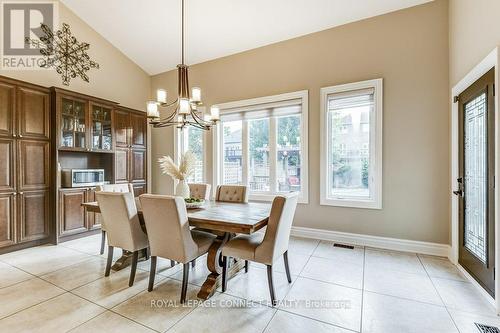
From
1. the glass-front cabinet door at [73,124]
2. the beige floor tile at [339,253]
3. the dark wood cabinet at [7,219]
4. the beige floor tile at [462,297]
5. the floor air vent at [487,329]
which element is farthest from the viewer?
the glass-front cabinet door at [73,124]

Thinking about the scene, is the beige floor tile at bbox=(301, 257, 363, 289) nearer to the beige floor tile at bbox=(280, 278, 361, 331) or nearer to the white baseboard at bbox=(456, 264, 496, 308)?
the beige floor tile at bbox=(280, 278, 361, 331)

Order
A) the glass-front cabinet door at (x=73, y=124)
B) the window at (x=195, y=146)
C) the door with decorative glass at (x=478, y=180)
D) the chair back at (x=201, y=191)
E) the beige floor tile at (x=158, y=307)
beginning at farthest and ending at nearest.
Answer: the window at (x=195, y=146) → the glass-front cabinet door at (x=73, y=124) → the chair back at (x=201, y=191) → the door with decorative glass at (x=478, y=180) → the beige floor tile at (x=158, y=307)

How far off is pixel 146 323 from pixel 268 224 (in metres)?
1.21

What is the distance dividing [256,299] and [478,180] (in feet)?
8.10

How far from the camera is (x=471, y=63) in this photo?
8.02ft

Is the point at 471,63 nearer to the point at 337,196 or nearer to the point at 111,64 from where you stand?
the point at 337,196

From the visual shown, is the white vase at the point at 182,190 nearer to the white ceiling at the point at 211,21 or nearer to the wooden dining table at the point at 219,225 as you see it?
the wooden dining table at the point at 219,225

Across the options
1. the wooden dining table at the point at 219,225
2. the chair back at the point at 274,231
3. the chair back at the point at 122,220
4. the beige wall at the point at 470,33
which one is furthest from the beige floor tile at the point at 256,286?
the beige wall at the point at 470,33

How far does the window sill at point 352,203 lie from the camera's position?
343 cm

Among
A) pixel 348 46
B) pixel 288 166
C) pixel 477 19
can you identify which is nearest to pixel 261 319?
pixel 288 166

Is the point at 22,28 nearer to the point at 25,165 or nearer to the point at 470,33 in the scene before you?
the point at 25,165

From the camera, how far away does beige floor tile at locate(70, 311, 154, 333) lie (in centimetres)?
176

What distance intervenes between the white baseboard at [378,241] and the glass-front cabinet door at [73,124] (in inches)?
151

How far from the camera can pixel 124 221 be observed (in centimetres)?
238
